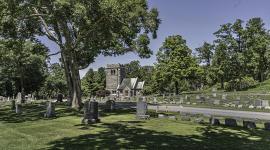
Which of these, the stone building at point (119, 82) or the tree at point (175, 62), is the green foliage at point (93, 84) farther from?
the tree at point (175, 62)

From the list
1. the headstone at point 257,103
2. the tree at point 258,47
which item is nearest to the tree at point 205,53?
the tree at point 258,47

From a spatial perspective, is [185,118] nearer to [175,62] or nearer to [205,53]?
[175,62]

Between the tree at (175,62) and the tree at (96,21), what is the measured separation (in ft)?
130

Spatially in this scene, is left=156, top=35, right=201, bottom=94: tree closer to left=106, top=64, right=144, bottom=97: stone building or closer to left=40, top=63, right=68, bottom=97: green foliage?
left=40, top=63, right=68, bottom=97: green foliage

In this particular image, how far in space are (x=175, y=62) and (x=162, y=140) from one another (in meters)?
59.6

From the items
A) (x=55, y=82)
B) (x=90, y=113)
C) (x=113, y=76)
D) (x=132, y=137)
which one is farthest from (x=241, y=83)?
(x=132, y=137)

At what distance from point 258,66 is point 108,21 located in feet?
195

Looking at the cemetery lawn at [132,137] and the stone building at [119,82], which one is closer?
the cemetery lawn at [132,137]

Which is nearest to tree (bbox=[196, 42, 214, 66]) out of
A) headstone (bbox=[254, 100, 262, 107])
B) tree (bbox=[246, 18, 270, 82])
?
tree (bbox=[246, 18, 270, 82])

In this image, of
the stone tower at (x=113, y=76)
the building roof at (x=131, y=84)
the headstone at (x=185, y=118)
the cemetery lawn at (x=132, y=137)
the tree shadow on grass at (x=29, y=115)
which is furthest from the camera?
the stone tower at (x=113, y=76)

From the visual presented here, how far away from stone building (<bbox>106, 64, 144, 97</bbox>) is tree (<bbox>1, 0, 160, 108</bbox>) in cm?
9928

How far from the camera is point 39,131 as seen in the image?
1828cm

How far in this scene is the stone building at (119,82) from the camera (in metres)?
135

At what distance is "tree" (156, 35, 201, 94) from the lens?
74250 mm
